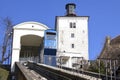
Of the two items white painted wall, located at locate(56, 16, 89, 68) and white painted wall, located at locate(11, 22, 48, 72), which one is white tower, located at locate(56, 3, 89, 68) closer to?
white painted wall, located at locate(56, 16, 89, 68)

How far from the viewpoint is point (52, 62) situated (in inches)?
1641

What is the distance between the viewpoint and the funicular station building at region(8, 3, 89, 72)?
1746 inches

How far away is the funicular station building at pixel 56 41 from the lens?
4434cm

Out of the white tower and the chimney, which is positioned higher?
the chimney

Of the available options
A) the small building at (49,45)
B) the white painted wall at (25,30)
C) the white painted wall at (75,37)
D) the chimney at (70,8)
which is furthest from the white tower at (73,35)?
the white painted wall at (25,30)

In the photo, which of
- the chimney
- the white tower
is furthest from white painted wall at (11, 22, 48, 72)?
the chimney

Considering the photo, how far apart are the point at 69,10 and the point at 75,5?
2150 millimetres

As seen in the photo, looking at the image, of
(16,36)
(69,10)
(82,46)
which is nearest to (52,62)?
(16,36)

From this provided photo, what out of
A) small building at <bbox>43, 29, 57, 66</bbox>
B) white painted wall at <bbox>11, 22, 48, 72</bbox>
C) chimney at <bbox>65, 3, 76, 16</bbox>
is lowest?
small building at <bbox>43, 29, 57, 66</bbox>

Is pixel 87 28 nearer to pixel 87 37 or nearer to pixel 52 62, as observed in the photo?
pixel 87 37

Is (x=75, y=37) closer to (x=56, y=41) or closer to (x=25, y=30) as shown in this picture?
(x=56, y=41)

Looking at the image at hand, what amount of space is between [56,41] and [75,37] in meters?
13.5

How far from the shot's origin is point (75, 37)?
2324 inches

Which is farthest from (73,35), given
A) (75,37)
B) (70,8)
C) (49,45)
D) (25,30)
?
(25,30)
